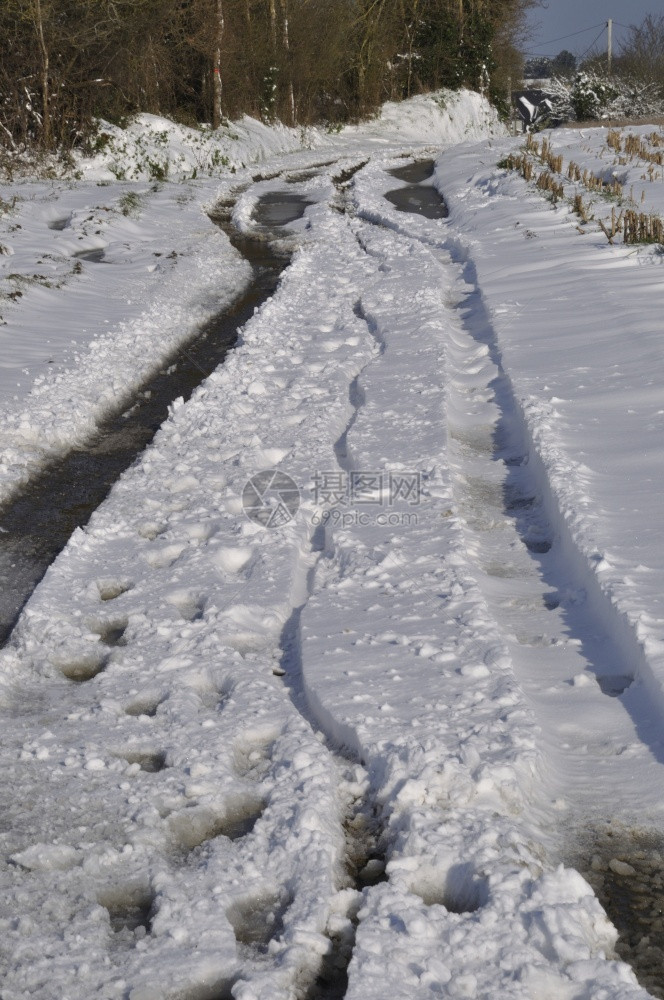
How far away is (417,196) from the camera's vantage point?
1500 cm

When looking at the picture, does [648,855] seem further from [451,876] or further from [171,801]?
[171,801]

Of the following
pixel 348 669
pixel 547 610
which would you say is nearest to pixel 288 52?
pixel 547 610

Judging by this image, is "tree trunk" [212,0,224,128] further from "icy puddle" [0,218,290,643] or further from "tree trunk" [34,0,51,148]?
"icy puddle" [0,218,290,643]

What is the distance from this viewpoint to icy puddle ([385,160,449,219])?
44.4 ft

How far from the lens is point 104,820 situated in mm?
2744

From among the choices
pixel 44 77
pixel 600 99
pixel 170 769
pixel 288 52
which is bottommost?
pixel 170 769

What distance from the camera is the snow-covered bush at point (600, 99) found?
31141 mm

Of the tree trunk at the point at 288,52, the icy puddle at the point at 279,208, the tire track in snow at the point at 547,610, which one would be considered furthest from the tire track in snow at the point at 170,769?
the tree trunk at the point at 288,52
